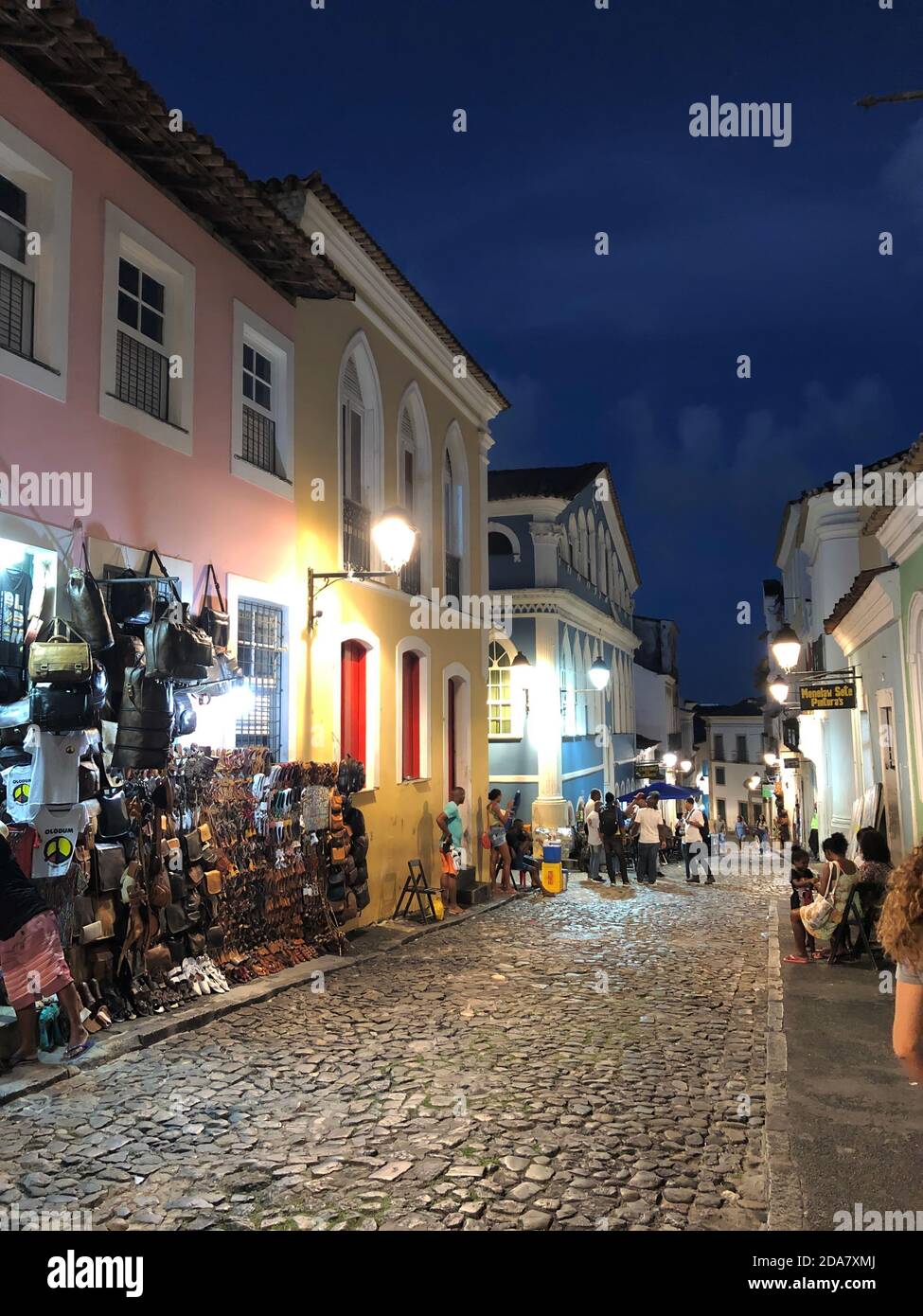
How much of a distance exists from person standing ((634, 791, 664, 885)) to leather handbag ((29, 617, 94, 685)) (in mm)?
12812

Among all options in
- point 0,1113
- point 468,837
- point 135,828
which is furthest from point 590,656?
point 0,1113

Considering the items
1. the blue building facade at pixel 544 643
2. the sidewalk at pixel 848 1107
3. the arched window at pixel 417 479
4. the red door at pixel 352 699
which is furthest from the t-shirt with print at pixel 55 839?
the blue building facade at pixel 544 643

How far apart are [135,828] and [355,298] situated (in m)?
7.99

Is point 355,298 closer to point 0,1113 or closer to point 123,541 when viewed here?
point 123,541

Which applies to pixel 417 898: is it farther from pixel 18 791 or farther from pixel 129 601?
pixel 18 791

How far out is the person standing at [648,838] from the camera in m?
17.9

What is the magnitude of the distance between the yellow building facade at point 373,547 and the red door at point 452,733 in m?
0.04

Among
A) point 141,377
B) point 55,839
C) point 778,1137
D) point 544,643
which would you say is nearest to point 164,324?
point 141,377

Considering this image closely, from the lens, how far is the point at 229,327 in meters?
9.86

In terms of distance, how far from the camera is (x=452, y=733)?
1694cm

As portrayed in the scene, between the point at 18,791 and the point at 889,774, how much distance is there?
9.57 meters

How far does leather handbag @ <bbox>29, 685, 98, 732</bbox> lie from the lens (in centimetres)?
645

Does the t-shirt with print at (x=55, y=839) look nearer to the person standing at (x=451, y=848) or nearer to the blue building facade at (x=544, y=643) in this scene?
the person standing at (x=451, y=848)

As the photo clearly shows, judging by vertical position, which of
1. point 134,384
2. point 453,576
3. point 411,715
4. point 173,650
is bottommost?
point 411,715
